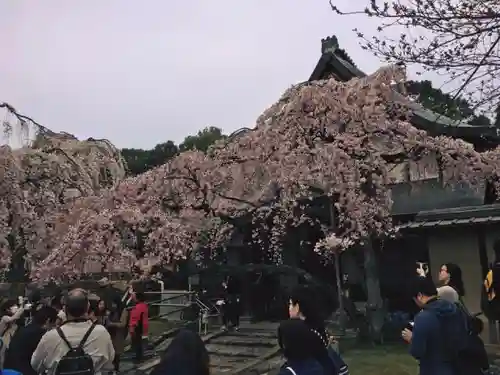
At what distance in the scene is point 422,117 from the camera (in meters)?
14.2

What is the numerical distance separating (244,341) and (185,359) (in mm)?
10588

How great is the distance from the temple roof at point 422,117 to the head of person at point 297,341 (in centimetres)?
720

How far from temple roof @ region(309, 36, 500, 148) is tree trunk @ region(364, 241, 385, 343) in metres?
3.24

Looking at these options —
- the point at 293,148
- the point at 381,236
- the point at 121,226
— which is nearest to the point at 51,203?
the point at 121,226

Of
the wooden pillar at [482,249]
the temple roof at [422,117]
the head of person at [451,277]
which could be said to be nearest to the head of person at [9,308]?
the head of person at [451,277]

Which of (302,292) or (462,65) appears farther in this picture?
(462,65)

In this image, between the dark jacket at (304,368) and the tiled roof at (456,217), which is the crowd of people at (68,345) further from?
the tiled roof at (456,217)

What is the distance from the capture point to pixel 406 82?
12.7m

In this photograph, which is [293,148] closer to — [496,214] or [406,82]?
[406,82]

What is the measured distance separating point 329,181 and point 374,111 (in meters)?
1.82

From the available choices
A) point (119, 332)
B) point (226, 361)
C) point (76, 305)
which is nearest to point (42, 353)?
point (76, 305)

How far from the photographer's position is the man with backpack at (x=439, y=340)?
4383 millimetres

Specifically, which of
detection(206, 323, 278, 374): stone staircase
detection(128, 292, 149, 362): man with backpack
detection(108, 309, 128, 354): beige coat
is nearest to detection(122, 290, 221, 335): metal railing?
detection(206, 323, 278, 374): stone staircase

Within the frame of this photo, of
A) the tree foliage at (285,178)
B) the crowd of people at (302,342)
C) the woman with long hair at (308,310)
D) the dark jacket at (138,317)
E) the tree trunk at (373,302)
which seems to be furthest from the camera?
the tree trunk at (373,302)
